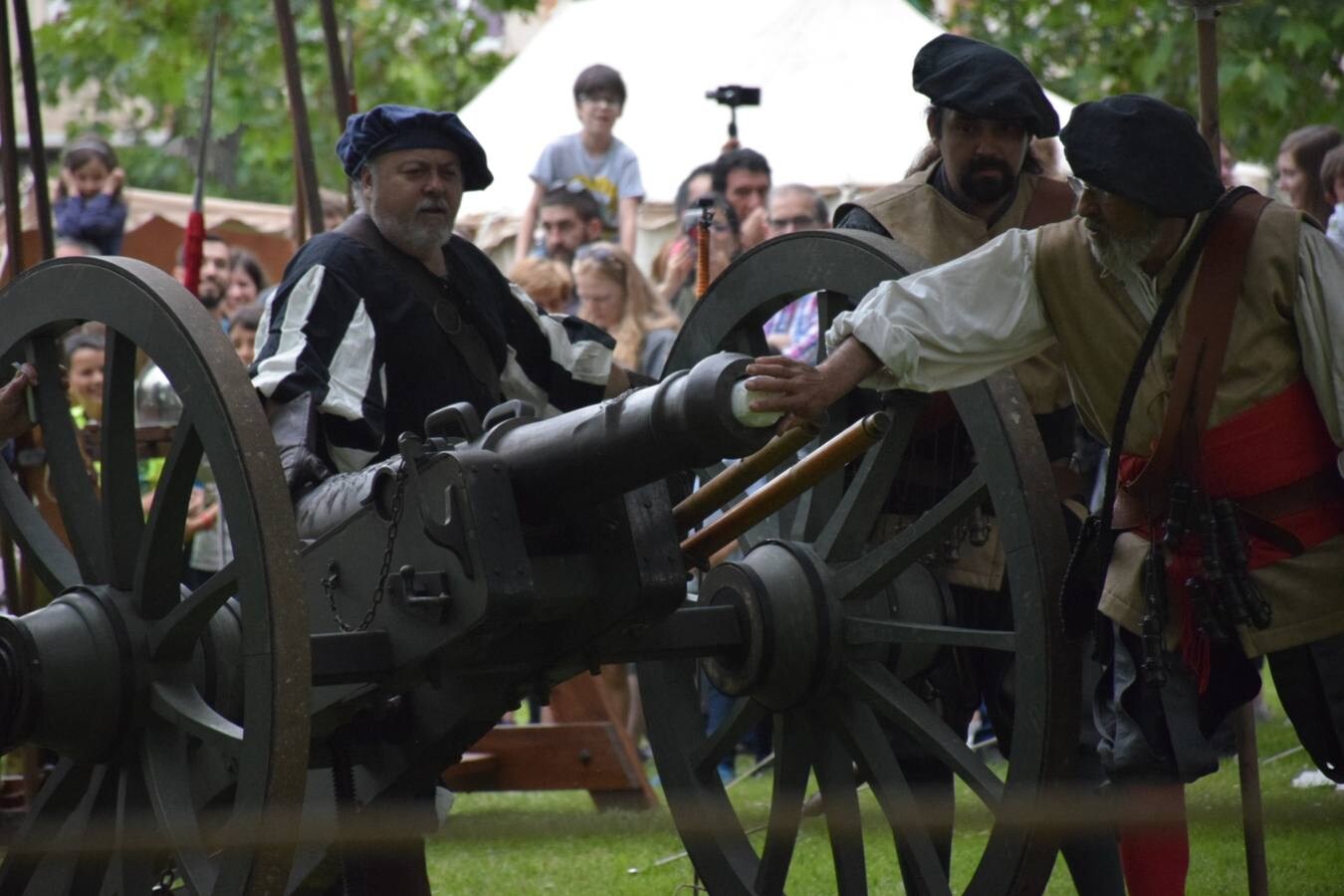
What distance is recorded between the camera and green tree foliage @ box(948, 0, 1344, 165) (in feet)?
33.0

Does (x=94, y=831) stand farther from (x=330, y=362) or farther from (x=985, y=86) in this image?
(x=985, y=86)

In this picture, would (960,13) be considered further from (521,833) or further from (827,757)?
(521,833)

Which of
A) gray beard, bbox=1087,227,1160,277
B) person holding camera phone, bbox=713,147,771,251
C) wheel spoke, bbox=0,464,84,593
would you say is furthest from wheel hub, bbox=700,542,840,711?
person holding camera phone, bbox=713,147,771,251

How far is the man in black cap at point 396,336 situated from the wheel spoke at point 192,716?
0.37 metres

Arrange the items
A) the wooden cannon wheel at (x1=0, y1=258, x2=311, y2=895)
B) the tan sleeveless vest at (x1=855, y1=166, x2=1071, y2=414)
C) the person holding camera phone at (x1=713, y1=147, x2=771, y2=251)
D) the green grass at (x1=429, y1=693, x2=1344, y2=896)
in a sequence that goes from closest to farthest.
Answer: the wooden cannon wheel at (x1=0, y1=258, x2=311, y2=895) → the tan sleeveless vest at (x1=855, y1=166, x2=1071, y2=414) → the green grass at (x1=429, y1=693, x2=1344, y2=896) → the person holding camera phone at (x1=713, y1=147, x2=771, y2=251)

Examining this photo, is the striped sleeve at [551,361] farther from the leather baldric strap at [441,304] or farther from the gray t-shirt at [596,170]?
the gray t-shirt at [596,170]

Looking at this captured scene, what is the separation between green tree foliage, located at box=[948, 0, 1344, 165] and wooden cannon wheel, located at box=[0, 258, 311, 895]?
19.7 ft

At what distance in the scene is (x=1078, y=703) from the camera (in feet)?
11.7

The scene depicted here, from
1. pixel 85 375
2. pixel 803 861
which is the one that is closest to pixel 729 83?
pixel 85 375

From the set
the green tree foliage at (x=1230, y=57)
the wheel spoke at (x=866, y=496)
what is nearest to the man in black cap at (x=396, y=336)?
the wheel spoke at (x=866, y=496)

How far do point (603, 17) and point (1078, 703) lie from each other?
8162mm

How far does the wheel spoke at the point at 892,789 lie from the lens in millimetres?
3770

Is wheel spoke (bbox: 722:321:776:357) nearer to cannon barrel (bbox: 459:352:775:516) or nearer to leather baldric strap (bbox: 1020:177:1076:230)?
leather baldric strap (bbox: 1020:177:1076:230)

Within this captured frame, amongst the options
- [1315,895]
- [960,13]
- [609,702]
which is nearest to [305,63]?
[960,13]
